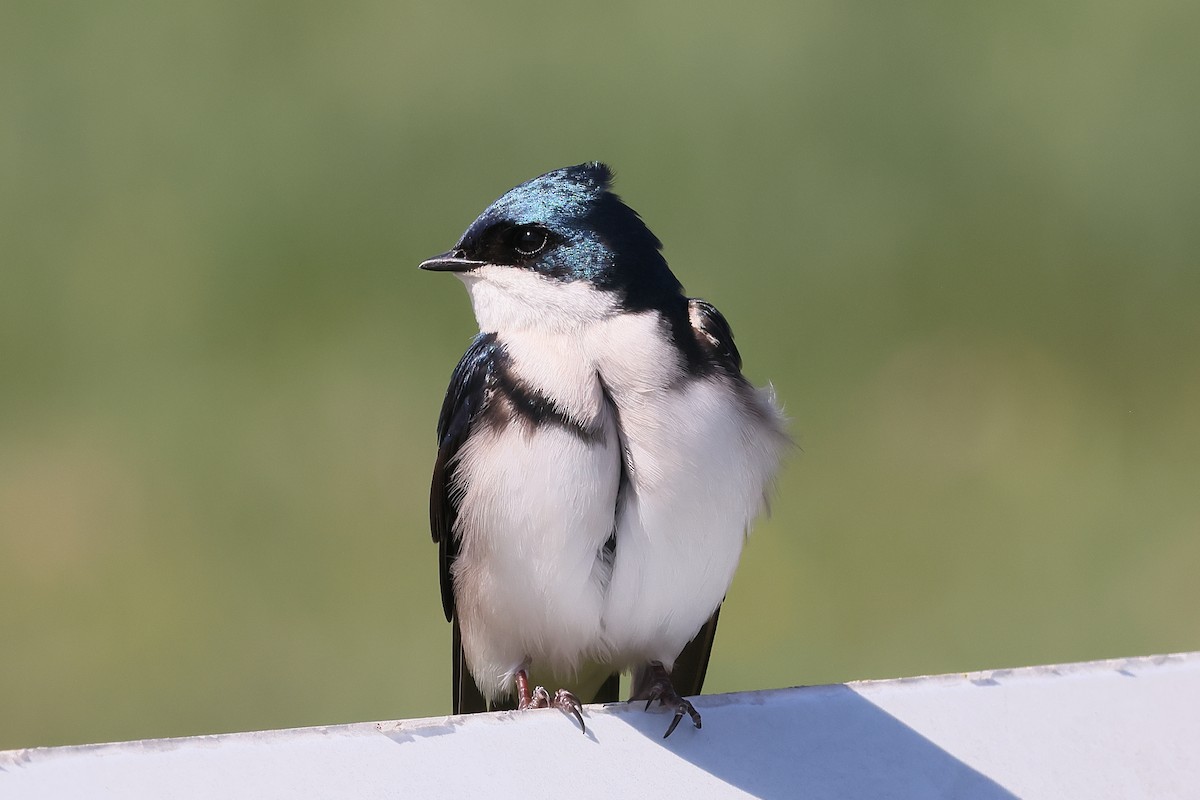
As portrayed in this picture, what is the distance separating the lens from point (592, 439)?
206cm

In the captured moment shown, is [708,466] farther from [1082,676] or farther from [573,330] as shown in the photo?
[1082,676]

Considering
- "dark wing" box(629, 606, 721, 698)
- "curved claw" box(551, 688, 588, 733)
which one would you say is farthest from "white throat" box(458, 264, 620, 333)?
"dark wing" box(629, 606, 721, 698)

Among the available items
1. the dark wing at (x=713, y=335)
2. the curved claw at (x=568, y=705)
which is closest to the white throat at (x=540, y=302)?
the dark wing at (x=713, y=335)

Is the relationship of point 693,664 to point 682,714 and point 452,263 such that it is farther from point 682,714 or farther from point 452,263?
point 452,263

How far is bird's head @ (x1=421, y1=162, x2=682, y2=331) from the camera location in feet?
7.12

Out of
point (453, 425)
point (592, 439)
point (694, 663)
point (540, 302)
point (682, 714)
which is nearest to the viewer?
point (682, 714)

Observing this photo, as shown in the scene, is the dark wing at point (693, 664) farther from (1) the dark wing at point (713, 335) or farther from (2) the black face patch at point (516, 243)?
(2) the black face patch at point (516, 243)

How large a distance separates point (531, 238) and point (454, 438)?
30 centimetres

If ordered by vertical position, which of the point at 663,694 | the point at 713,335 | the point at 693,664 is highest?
the point at 713,335

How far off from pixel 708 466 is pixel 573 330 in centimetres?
25

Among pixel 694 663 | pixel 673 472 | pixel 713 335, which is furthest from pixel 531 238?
pixel 694 663

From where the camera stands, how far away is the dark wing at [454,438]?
2.20m

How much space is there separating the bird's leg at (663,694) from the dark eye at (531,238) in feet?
1.95

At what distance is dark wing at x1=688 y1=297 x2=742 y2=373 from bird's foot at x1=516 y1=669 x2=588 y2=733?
1.58 ft
